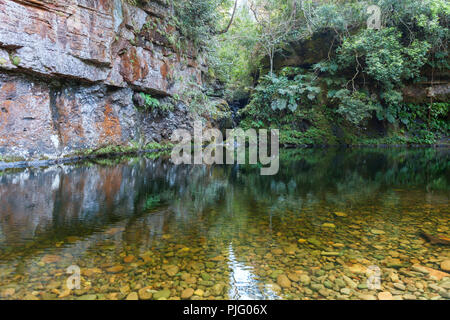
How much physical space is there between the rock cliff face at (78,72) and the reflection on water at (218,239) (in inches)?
122

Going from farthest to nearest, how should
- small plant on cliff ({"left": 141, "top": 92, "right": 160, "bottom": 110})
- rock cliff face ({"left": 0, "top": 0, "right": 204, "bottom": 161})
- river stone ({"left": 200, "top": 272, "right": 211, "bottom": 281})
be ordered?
small plant on cliff ({"left": 141, "top": 92, "right": 160, "bottom": 110})
rock cliff face ({"left": 0, "top": 0, "right": 204, "bottom": 161})
river stone ({"left": 200, "top": 272, "right": 211, "bottom": 281})

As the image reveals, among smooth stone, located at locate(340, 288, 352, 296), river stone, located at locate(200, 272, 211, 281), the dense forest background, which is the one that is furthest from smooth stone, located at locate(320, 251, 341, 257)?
the dense forest background

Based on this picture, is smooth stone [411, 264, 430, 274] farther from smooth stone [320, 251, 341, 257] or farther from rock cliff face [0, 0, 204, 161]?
rock cliff face [0, 0, 204, 161]

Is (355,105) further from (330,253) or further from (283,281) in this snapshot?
(283,281)

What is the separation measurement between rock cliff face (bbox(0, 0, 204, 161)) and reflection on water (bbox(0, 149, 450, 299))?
3.10 m

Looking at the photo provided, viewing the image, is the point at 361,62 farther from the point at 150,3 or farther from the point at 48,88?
the point at 48,88

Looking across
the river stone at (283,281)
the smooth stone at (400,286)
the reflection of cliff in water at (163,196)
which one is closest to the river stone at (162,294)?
the river stone at (283,281)

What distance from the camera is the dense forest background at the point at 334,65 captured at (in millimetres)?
12102

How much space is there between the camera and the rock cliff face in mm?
6785

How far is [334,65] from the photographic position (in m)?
14.3

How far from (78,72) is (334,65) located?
1249 cm

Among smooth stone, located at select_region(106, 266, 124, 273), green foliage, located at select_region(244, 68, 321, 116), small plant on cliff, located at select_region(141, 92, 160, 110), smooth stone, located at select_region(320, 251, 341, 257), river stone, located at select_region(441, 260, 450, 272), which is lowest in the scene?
smooth stone, located at select_region(106, 266, 124, 273)

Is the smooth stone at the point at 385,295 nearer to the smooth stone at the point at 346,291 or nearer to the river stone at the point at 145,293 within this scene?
the smooth stone at the point at 346,291
